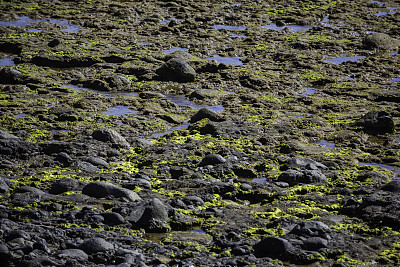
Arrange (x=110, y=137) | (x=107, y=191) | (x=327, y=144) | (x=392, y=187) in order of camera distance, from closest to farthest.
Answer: (x=107, y=191) < (x=392, y=187) < (x=110, y=137) < (x=327, y=144)

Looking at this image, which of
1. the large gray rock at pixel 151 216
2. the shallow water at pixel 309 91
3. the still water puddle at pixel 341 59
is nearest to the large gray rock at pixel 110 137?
the large gray rock at pixel 151 216

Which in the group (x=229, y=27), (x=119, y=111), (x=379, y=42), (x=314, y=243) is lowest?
(x=119, y=111)

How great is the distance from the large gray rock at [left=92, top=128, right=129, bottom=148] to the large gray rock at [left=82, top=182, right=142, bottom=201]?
146 centimetres

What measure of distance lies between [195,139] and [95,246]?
307cm

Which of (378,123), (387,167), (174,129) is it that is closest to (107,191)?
(174,129)

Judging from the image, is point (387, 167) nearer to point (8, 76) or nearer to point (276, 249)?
point (276, 249)

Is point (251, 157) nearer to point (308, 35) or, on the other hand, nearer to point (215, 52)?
point (215, 52)

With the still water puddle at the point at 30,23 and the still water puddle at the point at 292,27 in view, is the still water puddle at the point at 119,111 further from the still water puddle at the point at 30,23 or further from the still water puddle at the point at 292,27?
the still water puddle at the point at 292,27

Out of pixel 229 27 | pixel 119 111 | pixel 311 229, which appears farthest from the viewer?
pixel 229 27

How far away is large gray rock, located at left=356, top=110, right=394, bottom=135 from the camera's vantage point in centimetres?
790

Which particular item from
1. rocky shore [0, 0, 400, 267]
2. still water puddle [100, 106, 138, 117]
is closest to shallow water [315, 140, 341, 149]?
rocky shore [0, 0, 400, 267]

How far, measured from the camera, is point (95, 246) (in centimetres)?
439

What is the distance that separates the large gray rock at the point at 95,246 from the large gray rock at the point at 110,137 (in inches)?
101

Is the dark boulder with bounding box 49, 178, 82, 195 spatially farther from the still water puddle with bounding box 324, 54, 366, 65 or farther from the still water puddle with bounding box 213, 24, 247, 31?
the still water puddle with bounding box 213, 24, 247, 31
